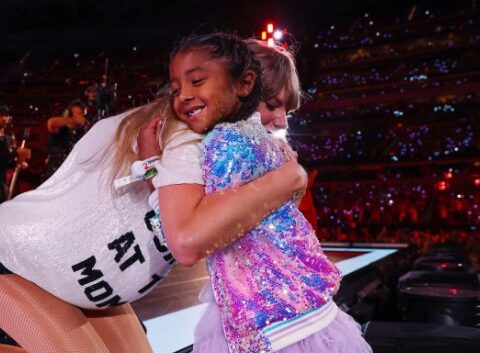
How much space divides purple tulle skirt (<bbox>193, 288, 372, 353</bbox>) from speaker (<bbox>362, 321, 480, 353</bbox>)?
0.82 metres

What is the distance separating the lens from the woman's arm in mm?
731

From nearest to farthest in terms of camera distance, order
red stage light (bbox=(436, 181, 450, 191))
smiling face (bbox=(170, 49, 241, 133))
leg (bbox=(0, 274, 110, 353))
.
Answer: smiling face (bbox=(170, 49, 241, 133))
leg (bbox=(0, 274, 110, 353))
red stage light (bbox=(436, 181, 450, 191))

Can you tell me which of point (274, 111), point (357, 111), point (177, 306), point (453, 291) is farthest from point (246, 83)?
point (357, 111)

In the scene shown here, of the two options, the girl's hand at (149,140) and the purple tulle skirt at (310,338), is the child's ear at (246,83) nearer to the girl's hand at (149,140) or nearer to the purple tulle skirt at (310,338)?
the girl's hand at (149,140)

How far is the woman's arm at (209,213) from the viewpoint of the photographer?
73cm

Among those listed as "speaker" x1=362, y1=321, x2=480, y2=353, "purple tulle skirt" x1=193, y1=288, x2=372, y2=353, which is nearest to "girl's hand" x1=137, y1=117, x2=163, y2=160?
"purple tulle skirt" x1=193, y1=288, x2=372, y2=353

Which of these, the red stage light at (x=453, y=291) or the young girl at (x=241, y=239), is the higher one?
the young girl at (x=241, y=239)

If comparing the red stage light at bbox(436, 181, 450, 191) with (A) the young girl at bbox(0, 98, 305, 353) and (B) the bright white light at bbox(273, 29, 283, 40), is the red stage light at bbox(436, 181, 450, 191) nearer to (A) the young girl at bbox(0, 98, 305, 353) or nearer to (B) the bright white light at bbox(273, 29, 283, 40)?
(B) the bright white light at bbox(273, 29, 283, 40)

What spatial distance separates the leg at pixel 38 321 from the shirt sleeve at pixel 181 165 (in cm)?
38

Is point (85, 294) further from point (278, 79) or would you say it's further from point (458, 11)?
point (458, 11)

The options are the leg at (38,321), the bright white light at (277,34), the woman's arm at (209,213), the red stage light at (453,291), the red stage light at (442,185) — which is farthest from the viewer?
the red stage light at (442,185)

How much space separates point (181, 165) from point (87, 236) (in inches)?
10.5

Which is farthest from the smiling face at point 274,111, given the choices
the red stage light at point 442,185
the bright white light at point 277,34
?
the red stage light at point 442,185

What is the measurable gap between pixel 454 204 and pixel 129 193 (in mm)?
9017
